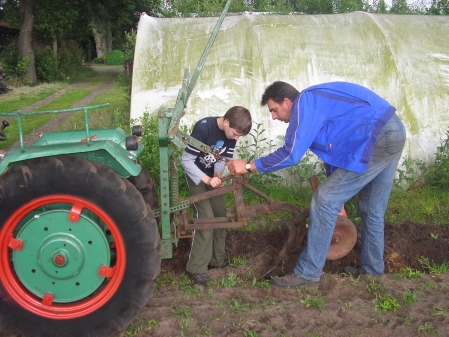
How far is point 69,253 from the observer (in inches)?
114

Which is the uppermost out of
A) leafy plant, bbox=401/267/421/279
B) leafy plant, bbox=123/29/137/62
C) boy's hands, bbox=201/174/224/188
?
leafy plant, bbox=123/29/137/62

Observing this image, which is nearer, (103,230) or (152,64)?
(103,230)

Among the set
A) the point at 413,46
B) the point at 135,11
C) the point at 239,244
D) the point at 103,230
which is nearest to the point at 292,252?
the point at 239,244

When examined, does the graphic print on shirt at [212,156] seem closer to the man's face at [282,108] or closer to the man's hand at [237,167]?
the man's hand at [237,167]

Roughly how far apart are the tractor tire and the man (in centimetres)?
100

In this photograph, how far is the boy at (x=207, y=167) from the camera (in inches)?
143

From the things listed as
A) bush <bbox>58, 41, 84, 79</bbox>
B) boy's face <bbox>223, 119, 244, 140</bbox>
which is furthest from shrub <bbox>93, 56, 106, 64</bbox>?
boy's face <bbox>223, 119, 244, 140</bbox>

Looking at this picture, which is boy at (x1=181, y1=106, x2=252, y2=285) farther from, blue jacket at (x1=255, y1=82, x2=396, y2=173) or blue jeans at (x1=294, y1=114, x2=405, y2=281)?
blue jeans at (x1=294, y1=114, x2=405, y2=281)

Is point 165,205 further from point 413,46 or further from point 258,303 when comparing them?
point 413,46

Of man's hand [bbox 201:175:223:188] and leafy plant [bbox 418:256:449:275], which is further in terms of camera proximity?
leafy plant [bbox 418:256:449:275]

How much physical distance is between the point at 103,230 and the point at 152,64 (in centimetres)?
353

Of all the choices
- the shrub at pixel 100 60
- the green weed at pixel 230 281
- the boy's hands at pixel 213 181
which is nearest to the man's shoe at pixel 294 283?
the green weed at pixel 230 281

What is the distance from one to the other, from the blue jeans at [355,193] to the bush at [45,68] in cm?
1820

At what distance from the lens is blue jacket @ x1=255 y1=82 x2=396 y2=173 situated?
3263 mm
